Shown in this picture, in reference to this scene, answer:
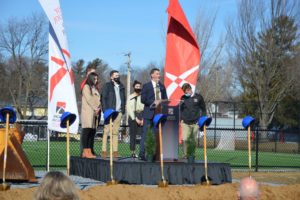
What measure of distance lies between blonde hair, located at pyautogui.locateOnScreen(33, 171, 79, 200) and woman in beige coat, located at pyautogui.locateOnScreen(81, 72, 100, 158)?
8.48 m

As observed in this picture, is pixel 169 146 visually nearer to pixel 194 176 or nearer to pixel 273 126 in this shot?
pixel 194 176

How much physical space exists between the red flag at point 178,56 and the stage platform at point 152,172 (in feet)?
15.5

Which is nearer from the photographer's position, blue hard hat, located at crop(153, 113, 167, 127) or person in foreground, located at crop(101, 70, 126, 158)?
blue hard hat, located at crop(153, 113, 167, 127)

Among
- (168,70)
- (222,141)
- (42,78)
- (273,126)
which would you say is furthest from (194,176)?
(42,78)

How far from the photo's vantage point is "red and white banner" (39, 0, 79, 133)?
1298 centimetres

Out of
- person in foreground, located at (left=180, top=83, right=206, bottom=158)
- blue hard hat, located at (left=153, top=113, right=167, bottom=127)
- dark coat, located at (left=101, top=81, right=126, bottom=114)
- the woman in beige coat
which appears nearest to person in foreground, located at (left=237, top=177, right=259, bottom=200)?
blue hard hat, located at (left=153, top=113, right=167, bottom=127)

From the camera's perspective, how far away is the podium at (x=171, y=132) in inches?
506

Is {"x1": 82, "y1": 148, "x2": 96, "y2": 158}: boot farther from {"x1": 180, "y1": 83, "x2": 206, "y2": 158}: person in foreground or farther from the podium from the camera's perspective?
{"x1": 180, "y1": 83, "x2": 206, "y2": 158}: person in foreground

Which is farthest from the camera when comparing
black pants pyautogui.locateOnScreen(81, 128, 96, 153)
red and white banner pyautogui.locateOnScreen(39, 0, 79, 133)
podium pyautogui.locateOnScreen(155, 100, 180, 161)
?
black pants pyautogui.locateOnScreen(81, 128, 96, 153)

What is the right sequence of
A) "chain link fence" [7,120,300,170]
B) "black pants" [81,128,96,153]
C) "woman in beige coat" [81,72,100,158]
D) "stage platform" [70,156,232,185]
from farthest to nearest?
"chain link fence" [7,120,300,170] < "black pants" [81,128,96,153] < "woman in beige coat" [81,72,100,158] < "stage platform" [70,156,232,185]

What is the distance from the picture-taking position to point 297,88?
46.2m

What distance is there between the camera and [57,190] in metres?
4.54

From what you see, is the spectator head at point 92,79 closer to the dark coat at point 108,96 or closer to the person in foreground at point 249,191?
the dark coat at point 108,96

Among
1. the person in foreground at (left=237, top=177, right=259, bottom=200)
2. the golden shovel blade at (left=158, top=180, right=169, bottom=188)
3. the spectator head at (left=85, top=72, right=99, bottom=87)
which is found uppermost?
the spectator head at (left=85, top=72, right=99, bottom=87)
